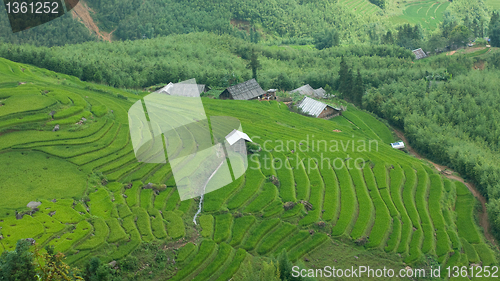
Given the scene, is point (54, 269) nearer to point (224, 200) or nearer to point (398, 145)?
point (224, 200)

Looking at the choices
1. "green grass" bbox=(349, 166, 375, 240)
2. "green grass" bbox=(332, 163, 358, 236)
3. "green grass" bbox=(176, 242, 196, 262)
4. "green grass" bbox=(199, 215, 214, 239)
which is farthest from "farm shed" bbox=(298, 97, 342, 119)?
"green grass" bbox=(176, 242, 196, 262)

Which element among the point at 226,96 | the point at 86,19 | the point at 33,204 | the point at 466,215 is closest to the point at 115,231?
the point at 33,204

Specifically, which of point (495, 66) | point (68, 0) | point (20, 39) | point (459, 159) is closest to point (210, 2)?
point (68, 0)

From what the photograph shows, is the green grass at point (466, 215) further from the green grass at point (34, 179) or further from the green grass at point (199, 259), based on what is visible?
the green grass at point (34, 179)

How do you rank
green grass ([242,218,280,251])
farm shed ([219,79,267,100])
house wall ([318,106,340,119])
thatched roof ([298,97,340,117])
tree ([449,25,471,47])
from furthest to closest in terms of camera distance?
tree ([449,25,471,47])
farm shed ([219,79,267,100])
house wall ([318,106,340,119])
thatched roof ([298,97,340,117])
green grass ([242,218,280,251])

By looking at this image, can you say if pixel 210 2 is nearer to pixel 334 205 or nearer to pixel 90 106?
pixel 90 106

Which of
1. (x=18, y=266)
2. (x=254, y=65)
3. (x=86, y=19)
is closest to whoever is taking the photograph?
(x=18, y=266)

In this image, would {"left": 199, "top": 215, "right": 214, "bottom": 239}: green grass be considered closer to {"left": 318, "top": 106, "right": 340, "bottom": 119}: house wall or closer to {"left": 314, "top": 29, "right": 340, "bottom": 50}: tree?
{"left": 318, "top": 106, "right": 340, "bottom": 119}: house wall

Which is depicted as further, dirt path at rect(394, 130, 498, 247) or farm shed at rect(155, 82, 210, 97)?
farm shed at rect(155, 82, 210, 97)
